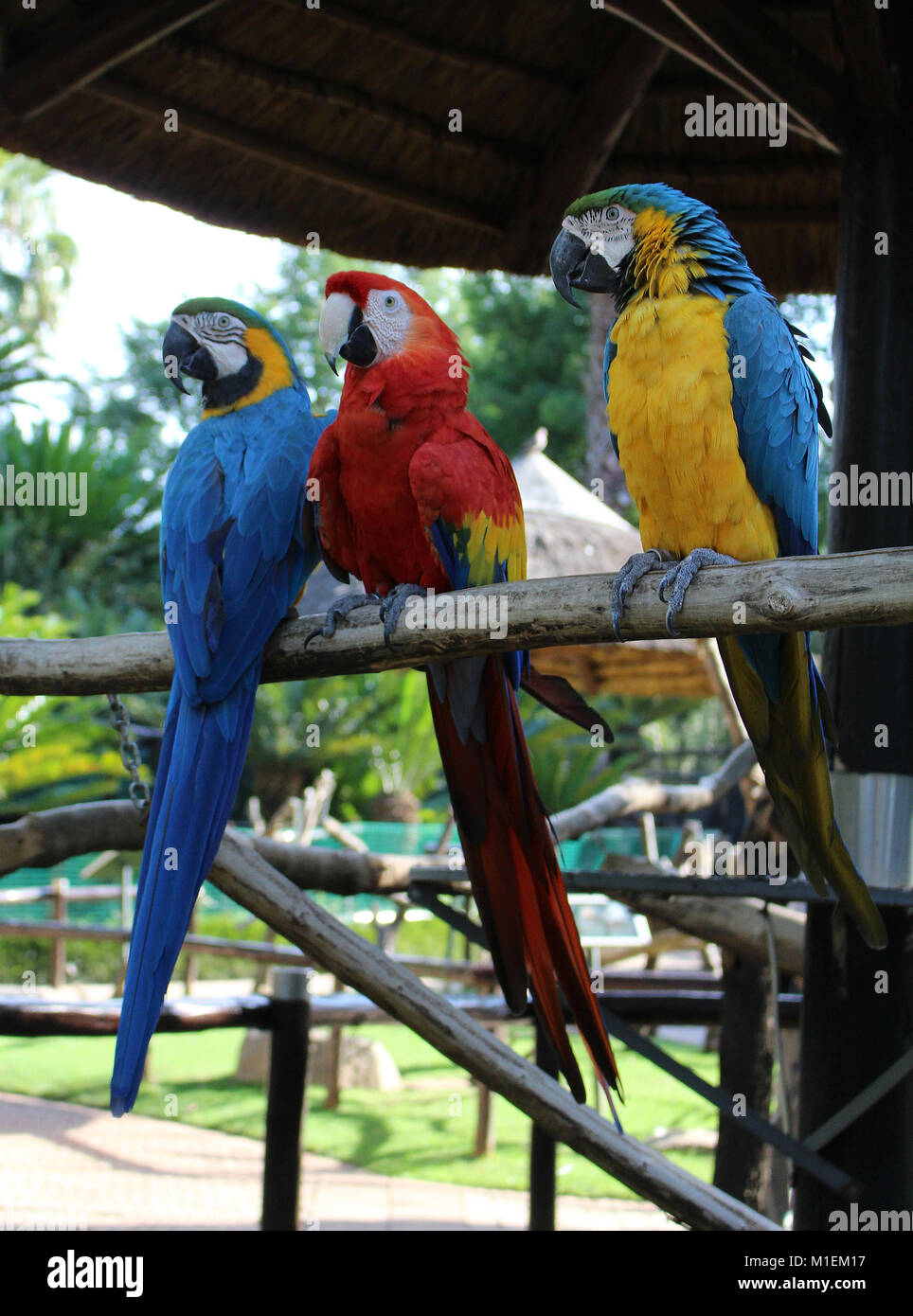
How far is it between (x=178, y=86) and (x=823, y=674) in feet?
6.01

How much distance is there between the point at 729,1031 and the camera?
2.60 m

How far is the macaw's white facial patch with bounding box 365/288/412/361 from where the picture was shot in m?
1.56

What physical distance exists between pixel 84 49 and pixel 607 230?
130 cm

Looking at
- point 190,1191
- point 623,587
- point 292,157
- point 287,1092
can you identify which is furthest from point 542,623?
point 190,1191

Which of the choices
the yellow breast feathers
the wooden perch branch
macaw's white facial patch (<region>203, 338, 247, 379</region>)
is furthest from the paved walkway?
the yellow breast feathers

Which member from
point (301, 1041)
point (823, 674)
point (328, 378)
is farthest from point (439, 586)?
point (328, 378)

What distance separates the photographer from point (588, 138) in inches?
97.1

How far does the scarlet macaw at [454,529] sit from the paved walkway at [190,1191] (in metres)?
2.34

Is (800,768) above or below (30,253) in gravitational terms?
below

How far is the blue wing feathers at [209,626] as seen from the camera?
50.3 inches

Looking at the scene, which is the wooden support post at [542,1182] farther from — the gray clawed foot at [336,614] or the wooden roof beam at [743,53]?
the wooden roof beam at [743,53]

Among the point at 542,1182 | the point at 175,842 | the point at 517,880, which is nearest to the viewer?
the point at 175,842

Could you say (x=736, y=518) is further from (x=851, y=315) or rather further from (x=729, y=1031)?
(x=729, y=1031)

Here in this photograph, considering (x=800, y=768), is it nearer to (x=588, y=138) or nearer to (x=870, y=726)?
(x=870, y=726)
